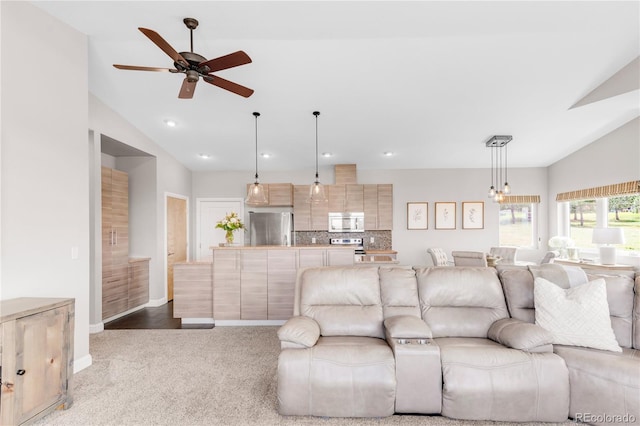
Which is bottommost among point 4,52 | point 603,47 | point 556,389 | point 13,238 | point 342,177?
point 556,389

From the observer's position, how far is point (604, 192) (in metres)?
4.74

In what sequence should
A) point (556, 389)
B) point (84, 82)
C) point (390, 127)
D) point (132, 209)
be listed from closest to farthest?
point (556, 389)
point (84, 82)
point (390, 127)
point (132, 209)

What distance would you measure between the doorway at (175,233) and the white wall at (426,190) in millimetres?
314

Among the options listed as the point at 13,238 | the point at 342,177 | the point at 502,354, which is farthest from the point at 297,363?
the point at 342,177

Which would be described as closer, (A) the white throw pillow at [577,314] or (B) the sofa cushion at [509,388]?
(B) the sofa cushion at [509,388]

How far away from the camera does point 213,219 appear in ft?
20.9

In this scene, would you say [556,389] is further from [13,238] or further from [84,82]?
[84,82]

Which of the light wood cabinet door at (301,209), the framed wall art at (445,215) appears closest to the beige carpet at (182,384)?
the light wood cabinet door at (301,209)

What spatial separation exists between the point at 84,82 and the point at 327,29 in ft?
7.80

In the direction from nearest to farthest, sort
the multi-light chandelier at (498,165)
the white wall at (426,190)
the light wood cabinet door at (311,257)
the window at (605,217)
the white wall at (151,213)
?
the light wood cabinet door at (311,257)
the window at (605,217)
the multi-light chandelier at (498,165)
the white wall at (151,213)
the white wall at (426,190)

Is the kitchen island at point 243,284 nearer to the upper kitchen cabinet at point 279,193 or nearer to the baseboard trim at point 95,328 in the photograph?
the baseboard trim at point 95,328

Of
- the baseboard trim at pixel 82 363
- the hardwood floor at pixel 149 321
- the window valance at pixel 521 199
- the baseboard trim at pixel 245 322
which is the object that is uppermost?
the window valance at pixel 521 199

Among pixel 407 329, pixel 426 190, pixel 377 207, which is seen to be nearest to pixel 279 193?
pixel 377 207

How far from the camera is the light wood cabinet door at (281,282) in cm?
405
